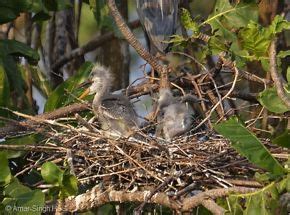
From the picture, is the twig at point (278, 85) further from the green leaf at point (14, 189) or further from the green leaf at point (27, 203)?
the green leaf at point (14, 189)

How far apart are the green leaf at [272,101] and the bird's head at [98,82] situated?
157 cm

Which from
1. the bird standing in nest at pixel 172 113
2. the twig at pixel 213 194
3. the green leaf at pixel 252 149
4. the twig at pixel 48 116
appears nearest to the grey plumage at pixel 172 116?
the bird standing in nest at pixel 172 113

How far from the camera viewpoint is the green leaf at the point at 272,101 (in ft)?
12.2

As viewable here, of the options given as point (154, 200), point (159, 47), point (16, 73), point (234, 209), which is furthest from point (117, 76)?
point (234, 209)

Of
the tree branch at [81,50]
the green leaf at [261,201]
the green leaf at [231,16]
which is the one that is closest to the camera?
the green leaf at [261,201]

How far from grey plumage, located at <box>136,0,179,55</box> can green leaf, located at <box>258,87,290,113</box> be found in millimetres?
2329

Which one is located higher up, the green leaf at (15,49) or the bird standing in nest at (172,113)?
the green leaf at (15,49)

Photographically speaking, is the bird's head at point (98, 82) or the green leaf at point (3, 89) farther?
the bird's head at point (98, 82)

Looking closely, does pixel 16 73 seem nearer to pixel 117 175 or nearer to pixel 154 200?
pixel 117 175

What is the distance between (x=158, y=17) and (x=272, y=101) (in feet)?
8.77

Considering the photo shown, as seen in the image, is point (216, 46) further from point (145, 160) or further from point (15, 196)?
point (15, 196)

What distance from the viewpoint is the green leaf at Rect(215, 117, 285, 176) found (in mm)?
3283

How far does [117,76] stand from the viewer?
6.91m

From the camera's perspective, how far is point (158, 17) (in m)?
6.33
